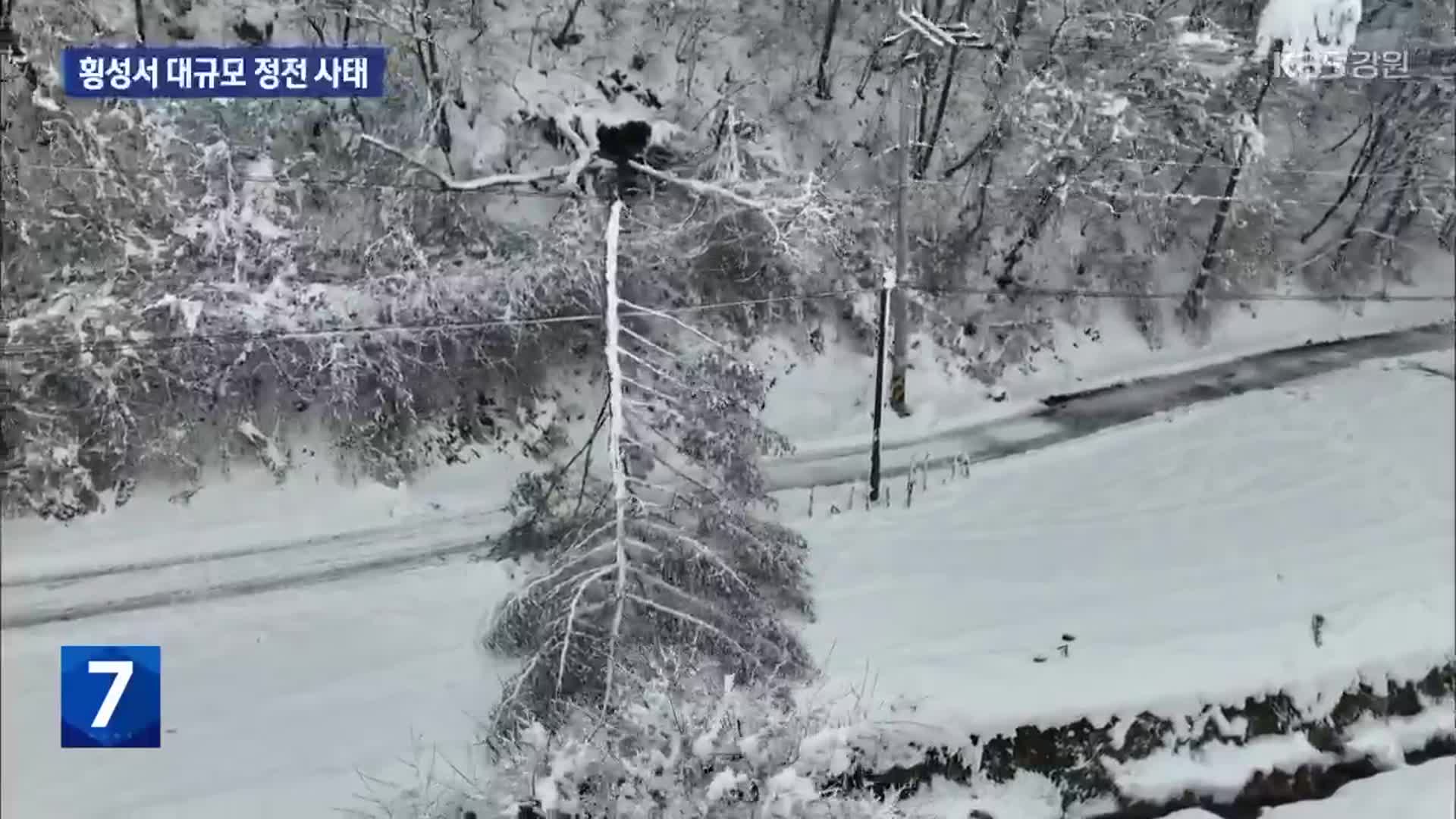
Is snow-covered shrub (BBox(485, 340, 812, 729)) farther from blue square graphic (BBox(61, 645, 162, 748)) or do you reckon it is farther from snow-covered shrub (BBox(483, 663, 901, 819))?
blue square graphic (BBox(61, 645, 162, 748))

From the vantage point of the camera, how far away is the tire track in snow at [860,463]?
1168 centimetres

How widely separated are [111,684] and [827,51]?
11747 millimetres

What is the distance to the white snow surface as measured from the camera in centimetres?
1115

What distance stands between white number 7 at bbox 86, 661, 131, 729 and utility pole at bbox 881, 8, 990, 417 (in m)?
9.98

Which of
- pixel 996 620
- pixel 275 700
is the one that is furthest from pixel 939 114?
pixel 275 700

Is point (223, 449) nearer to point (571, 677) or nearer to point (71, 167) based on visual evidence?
point (71, 167)

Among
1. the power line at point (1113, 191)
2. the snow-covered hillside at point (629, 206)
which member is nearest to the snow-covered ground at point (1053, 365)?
the snow-covered hillside at point (629, 206)

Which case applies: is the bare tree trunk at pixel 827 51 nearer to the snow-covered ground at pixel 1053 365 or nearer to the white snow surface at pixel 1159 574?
the snow-covered ground at pixel 1053 365

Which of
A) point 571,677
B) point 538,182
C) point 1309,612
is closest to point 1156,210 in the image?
point 1309,612

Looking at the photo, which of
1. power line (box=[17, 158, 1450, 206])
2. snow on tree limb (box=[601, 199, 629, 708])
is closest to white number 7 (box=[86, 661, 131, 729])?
snow on tree limb (box=[601, 199, 629, 708])

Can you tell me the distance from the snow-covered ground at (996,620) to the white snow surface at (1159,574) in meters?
0.03

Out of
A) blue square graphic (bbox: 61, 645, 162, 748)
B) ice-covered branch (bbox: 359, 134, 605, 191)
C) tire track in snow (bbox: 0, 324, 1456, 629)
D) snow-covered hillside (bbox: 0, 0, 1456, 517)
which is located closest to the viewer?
blue square graphic (bbox: 61, 645, 162, 748)

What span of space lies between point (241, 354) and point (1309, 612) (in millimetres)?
12262

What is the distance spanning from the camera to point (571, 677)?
367 inches
